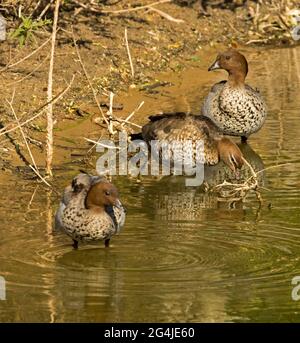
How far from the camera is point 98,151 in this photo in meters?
14.4

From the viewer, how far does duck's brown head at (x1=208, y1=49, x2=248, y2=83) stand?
15375 mm

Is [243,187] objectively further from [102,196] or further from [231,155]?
[102,196]

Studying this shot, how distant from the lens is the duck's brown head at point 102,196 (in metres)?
11.0

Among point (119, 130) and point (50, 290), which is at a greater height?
point (119, 130)

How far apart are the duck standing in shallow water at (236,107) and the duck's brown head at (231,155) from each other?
824 millimetres

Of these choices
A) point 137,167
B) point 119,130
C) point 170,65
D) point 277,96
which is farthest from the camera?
point 170,65

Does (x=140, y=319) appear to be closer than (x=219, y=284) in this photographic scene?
Yes

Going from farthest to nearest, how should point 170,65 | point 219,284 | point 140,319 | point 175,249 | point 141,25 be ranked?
point 141,25 < point 170,65 < point 175,249 < point 219,284 < point 140,319

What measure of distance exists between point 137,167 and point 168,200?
1.29 metres

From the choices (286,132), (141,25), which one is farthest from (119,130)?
(141,25)

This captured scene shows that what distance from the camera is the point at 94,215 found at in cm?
1112

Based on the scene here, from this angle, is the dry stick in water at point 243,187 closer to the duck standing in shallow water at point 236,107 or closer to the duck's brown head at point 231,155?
the duck's brown head at point 231,155

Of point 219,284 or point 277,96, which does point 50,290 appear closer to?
point 219,284

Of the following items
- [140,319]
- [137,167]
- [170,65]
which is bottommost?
[140,319]
